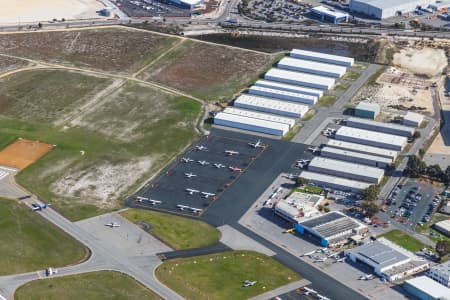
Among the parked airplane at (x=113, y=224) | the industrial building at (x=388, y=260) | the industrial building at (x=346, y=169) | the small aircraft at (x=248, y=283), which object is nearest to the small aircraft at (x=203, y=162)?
the industrial building at (x=346, y=169)

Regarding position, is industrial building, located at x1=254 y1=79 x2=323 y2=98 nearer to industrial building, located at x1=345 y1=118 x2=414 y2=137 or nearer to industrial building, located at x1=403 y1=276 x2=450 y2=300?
industrial building, located at x1=345 y1=118 x2=414 y2=137

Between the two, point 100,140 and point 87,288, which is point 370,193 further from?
point 100,140

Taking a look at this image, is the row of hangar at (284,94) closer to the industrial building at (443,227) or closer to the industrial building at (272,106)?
the industrial building at (272,106)

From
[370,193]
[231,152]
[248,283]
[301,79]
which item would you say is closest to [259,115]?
[231,152]

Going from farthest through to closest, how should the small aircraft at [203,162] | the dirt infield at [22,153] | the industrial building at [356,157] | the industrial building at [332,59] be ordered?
1. the industrial building at [332,59]
2. the dirt infield at [22,153]
3. the small aircraft at [203,162]
4. the industrial building at [356,157]

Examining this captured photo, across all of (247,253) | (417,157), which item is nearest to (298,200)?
(247,253)

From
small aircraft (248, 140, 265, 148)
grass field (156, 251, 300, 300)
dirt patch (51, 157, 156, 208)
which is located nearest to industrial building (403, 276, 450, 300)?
grass field (156, 251, 300, 300)

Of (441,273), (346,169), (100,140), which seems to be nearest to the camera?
(441,273)
